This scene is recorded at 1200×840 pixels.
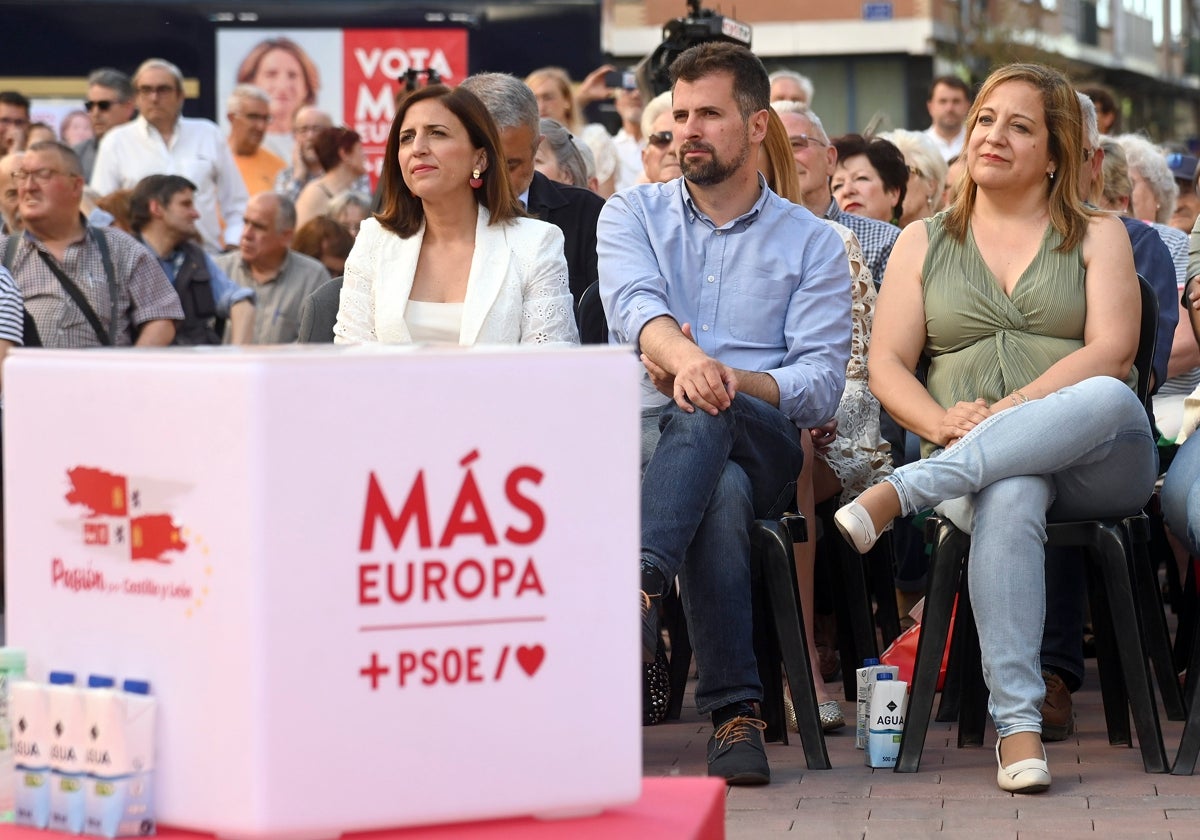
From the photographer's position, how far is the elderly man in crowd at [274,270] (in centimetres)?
827

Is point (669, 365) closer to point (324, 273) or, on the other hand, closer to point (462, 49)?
point (324, 273)

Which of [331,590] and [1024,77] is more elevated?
[1024,77]

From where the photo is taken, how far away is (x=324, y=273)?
8305mm

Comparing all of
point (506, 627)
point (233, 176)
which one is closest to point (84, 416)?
point (506, 627)

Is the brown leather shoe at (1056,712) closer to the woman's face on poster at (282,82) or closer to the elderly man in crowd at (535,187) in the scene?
the elderly man in crowd at (535,187)

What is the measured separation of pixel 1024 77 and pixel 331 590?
2997mm

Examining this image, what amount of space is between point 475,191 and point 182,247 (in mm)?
3874

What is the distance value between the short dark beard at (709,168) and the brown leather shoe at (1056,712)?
1.40 meters

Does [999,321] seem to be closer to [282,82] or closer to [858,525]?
[858,525]

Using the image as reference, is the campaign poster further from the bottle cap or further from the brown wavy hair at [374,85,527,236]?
the bottle cap

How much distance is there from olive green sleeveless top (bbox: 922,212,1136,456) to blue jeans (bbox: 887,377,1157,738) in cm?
33

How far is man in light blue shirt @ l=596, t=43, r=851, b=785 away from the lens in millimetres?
3781

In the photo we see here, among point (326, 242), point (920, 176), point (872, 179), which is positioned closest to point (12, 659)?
point (872, 179)

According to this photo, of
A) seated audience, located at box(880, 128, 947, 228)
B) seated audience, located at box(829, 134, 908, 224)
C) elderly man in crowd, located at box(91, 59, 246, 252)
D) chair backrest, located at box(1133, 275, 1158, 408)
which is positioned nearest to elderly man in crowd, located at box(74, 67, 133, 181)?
elderly man in crowd, located at box(91, 59, 246, 252)
